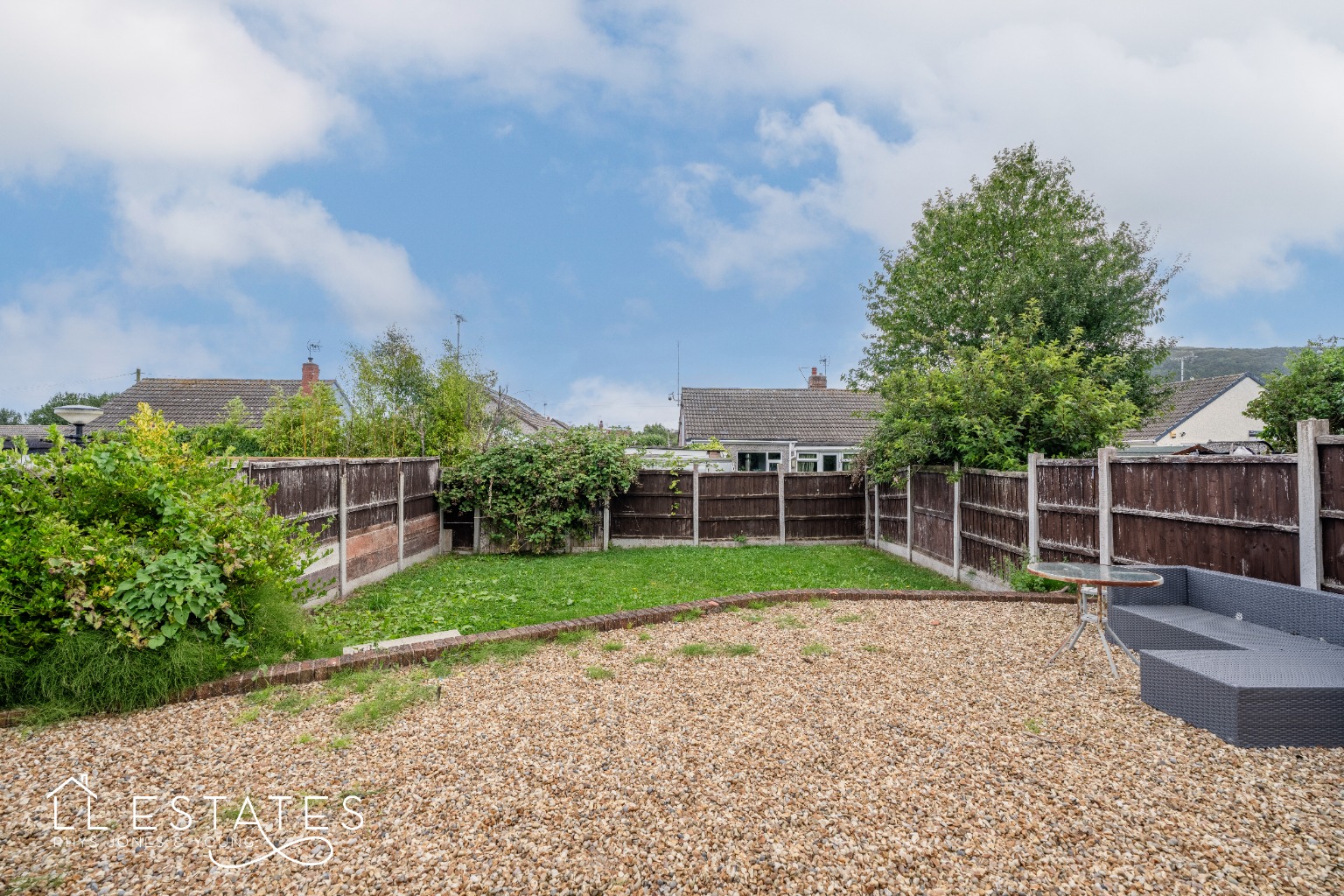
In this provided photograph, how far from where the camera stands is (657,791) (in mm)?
2691

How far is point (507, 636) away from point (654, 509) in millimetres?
7919

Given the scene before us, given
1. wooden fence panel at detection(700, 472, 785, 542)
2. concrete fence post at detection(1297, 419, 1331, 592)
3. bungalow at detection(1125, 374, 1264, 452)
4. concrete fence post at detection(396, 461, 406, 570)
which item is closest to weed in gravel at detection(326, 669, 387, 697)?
concrete fence post at detection(396, 461, 406, 570)

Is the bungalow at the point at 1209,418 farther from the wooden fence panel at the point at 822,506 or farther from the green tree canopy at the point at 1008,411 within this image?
the green tree canopy at the point at 1008,411

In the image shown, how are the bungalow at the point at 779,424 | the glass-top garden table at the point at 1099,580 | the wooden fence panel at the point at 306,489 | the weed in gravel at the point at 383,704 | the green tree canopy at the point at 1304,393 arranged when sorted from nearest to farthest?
1. the weed in gravel at the point at 383,704
2. the glass-top garden table at the point at 1099,580
3. the wooden fence panel at the point at 306,489
4. the green tree canopy at the point at 1304,393
5. the bungalow at the point at 779,424

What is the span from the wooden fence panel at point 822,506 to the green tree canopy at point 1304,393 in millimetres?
6309

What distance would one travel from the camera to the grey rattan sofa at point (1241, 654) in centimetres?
310

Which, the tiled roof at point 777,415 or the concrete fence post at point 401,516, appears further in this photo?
the tiled roof at point 777,415

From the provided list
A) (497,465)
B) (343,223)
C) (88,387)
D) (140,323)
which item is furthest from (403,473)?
(88,387)

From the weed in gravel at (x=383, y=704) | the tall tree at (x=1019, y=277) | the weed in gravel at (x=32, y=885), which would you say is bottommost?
the weed in gravel at (x=32, y=885)

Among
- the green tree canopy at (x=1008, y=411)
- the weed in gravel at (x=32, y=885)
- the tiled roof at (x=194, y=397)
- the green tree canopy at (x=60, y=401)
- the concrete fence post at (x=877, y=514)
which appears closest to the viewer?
the weed in gravel at (x=32, y=885)

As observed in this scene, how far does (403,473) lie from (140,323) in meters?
10.1

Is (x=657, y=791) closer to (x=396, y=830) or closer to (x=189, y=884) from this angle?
(x=396, y=830)

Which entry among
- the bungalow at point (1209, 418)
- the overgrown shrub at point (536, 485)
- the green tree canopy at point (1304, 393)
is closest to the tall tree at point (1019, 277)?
the green tree canopy at point (1304, 393)

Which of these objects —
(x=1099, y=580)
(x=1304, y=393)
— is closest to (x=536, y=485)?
(x=1099, y=580)
